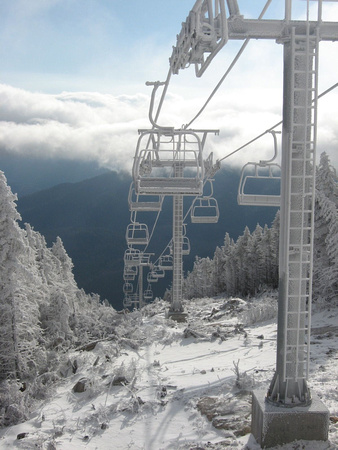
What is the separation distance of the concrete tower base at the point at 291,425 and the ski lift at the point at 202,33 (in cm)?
429

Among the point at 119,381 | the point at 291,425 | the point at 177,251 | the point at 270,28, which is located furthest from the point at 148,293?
the point at 270,28

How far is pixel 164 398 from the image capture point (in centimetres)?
709

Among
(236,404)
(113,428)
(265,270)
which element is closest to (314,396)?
(236,404)

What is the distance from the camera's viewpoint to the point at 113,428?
6172mm

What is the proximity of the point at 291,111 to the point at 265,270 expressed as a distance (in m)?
43.6

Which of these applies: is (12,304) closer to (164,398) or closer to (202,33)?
(164,398)

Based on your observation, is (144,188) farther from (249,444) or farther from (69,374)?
(69,374)

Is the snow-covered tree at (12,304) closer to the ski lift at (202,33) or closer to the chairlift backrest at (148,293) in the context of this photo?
the ski lift at (202,33)

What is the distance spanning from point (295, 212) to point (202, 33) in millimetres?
2351

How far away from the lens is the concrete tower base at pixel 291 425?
4.85 meters

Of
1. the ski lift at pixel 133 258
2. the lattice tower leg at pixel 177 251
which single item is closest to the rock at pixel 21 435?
the lattice tower leg at pixel 177 251

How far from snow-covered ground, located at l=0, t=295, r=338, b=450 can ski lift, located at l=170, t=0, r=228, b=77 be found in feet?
15.9

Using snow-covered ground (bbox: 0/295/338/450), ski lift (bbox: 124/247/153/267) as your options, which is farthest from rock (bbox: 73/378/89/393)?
ski lift (bbox: 124/247/153/267)

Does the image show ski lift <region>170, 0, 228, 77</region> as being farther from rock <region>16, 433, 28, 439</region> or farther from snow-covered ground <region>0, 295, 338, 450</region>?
rock <region>16, 433, 28, 439</region>
